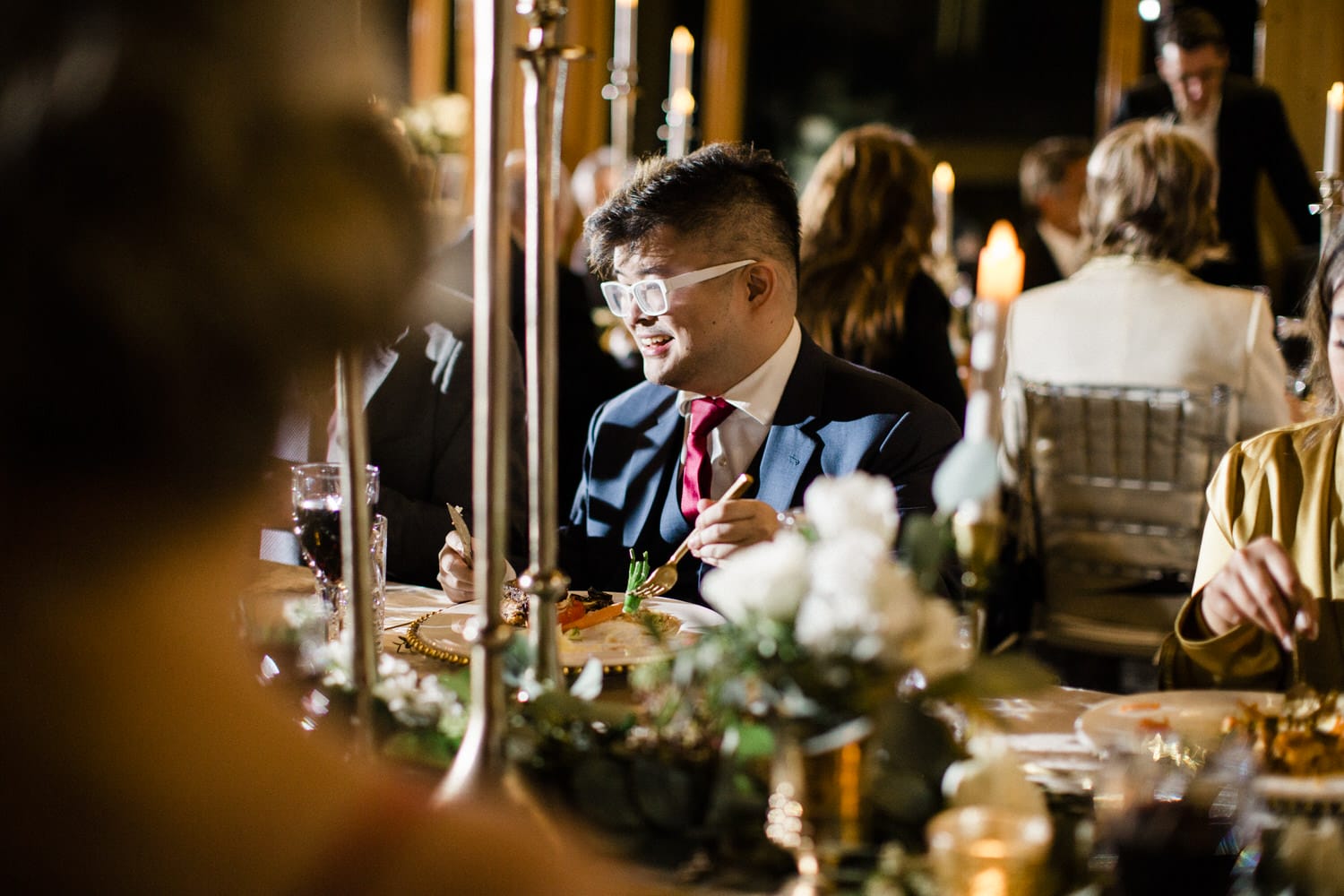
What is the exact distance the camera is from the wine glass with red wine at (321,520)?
1720 millimetres

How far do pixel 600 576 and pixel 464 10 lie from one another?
5.69m

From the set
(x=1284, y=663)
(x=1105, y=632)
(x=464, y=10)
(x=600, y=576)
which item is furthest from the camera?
(x=464, y=10)

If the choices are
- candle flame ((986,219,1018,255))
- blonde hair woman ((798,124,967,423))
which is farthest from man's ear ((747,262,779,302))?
candle flame ((986,219,1018,255))

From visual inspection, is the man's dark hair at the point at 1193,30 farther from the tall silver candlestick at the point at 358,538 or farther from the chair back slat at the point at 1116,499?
the tall silver candlestick at the point at 358,538

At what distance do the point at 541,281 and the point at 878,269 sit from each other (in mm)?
2565

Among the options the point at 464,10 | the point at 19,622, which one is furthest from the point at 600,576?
the point at 464,10

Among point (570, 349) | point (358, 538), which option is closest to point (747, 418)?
point (358, 538)

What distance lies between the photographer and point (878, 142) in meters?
3.67

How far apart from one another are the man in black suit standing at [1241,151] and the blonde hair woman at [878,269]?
66.0 inches

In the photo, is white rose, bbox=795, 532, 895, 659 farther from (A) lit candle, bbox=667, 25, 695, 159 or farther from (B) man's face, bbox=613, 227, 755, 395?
(A) lit candle, bbox=667, 25, 695, 159

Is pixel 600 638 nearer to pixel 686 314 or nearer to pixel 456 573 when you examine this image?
pixel 456 573

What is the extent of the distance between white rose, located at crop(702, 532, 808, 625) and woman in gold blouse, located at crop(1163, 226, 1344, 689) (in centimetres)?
90

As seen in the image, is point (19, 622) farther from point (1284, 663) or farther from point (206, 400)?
point (1284, 663)

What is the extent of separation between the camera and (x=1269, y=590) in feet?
5.29
